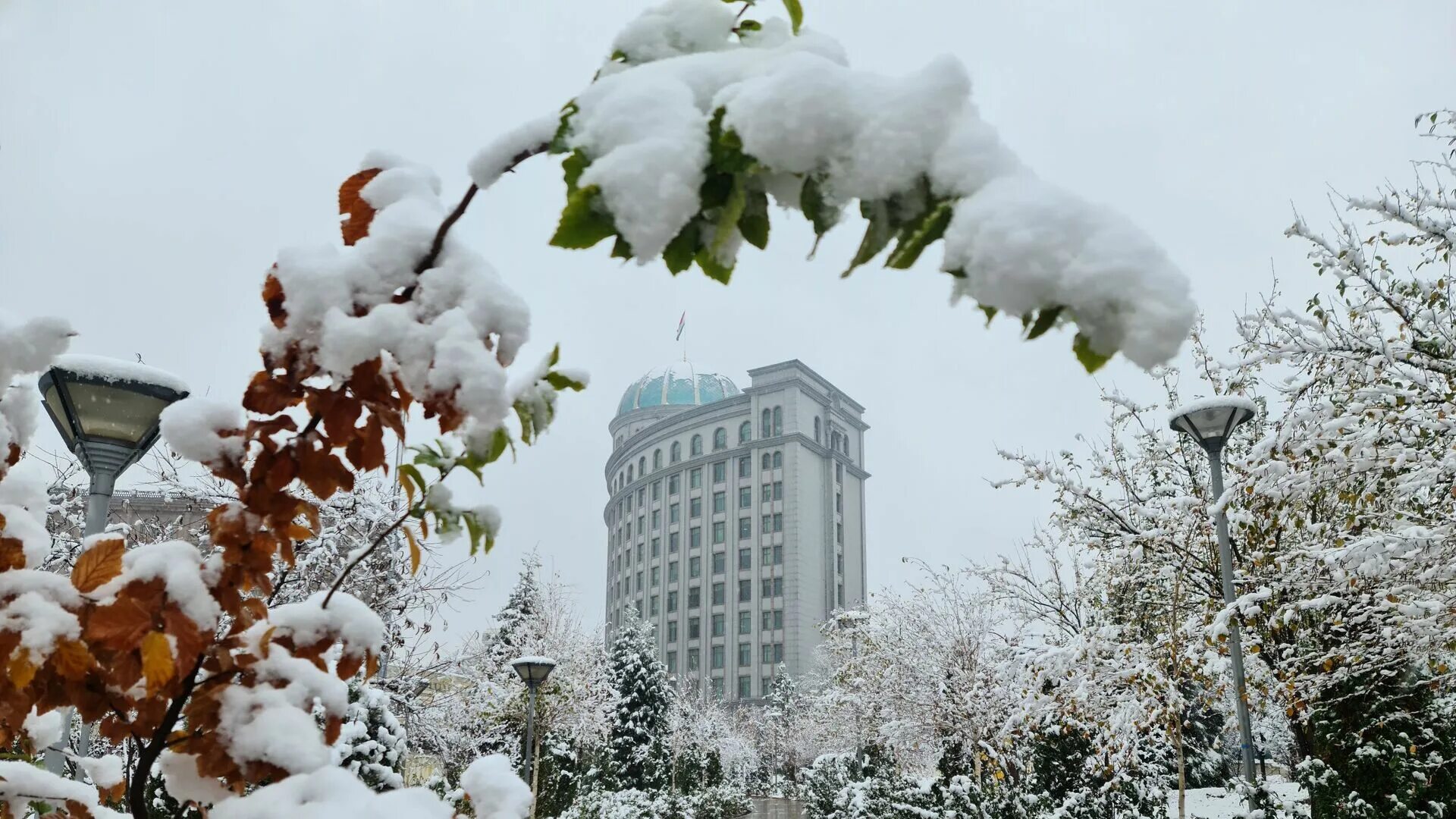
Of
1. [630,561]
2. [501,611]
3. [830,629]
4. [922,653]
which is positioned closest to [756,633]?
[630,561]

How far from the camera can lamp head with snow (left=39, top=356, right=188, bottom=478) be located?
4.52 m

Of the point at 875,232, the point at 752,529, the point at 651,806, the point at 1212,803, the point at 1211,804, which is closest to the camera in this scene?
the point at 875,232

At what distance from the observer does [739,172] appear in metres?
1.03

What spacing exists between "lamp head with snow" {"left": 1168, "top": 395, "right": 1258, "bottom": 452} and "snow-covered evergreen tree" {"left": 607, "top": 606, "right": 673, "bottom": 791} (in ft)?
84.5

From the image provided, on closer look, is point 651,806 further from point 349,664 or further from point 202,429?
point 202,429

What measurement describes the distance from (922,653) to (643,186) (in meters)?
22.3

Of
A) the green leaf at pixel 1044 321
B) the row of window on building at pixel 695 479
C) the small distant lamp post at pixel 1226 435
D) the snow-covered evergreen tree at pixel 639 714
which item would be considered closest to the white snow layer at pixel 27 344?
the green leaf at pixel 1044 321

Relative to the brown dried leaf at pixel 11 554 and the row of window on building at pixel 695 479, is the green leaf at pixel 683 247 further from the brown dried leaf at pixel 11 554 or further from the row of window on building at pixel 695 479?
the row of window on building at pixel 695 479

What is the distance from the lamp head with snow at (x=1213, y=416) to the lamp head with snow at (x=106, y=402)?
7.22 m

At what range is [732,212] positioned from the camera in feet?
3.32

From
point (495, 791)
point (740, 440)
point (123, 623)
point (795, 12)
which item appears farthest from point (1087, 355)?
point (740, 440)

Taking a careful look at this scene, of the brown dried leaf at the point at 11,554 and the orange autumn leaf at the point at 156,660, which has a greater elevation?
the brown dried leaf at the point at 11,554

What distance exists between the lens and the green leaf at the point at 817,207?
103 cm

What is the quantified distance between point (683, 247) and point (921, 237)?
30 cm
